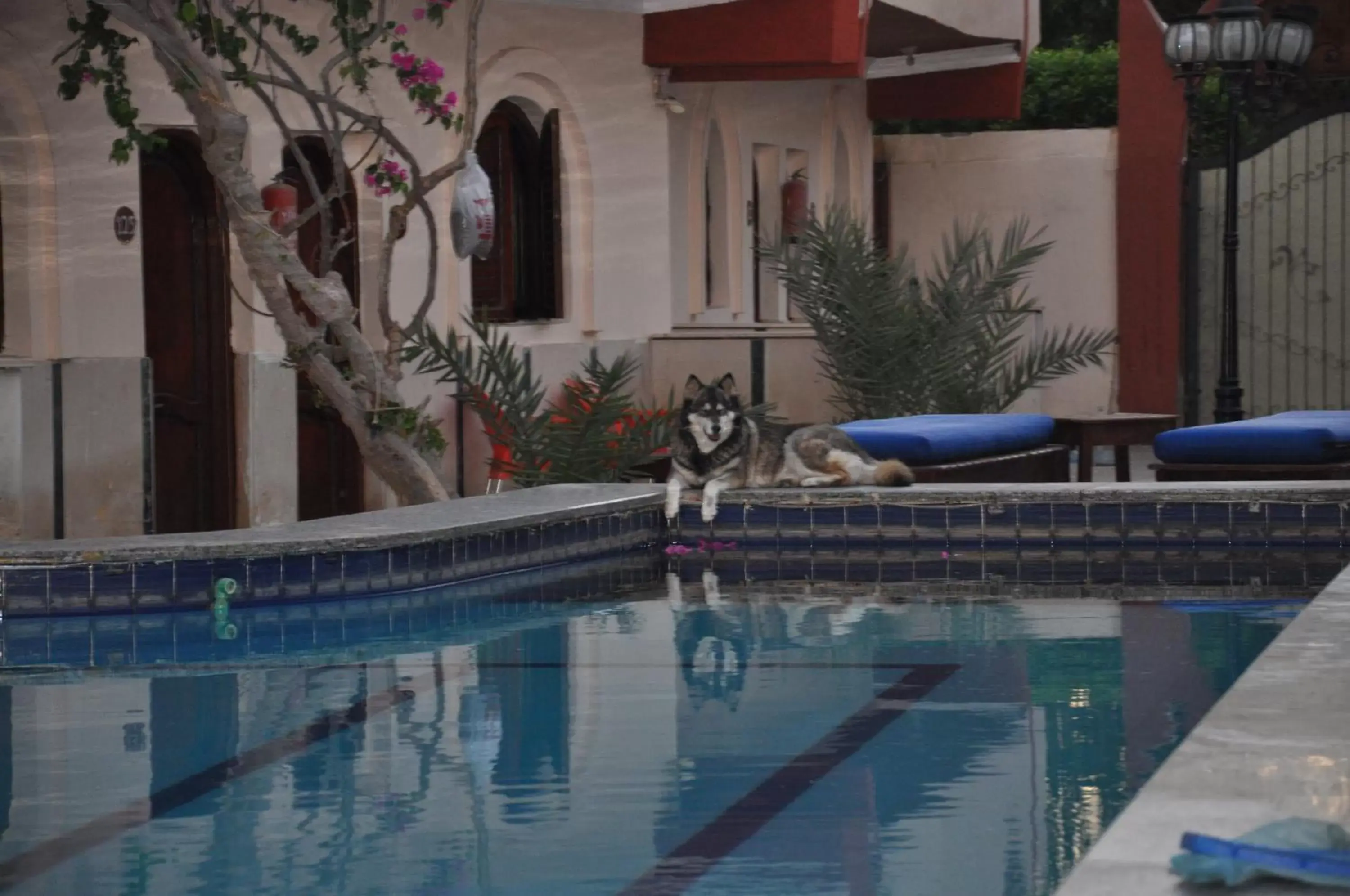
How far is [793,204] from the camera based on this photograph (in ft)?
59.2

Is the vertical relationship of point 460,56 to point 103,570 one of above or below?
above

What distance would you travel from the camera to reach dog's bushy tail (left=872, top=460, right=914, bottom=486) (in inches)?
373

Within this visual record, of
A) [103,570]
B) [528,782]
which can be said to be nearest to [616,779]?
[528,782]

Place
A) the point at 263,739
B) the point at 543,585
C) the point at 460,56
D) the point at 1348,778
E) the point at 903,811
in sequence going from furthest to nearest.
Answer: the point at 460,56
the point at 543,585
the point at 263,739
the point at 903,811
the point at 1348,778

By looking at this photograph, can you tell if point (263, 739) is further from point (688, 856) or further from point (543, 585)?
point (543, 585)

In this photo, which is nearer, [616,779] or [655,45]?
[616,779]

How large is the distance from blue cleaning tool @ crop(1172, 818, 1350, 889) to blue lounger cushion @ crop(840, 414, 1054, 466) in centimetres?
699

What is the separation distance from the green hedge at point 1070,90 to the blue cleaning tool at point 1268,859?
67.8 ft

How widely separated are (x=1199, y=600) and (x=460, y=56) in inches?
262

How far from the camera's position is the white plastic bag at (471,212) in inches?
440

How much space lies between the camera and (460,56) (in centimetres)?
1330

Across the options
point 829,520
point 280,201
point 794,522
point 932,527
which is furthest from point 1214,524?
point 280,201

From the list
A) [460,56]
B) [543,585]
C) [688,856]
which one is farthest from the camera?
[460,56]

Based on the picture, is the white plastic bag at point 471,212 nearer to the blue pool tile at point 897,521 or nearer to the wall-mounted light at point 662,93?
the blue pool tile at point 897,521
